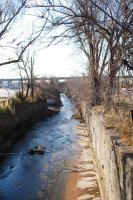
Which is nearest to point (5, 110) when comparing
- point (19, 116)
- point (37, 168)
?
point (19, 116)

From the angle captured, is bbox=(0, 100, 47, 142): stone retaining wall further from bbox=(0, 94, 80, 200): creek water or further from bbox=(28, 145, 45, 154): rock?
bbox=(28, 145, 45, 154): rock

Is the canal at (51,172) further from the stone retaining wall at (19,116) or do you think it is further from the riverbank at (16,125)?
the stone retaining wall at (19,116)

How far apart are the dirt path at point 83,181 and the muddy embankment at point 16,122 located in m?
5.47

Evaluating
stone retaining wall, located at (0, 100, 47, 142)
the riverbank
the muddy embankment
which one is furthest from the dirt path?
stone retaining wall, located at (0, 100, 47, 142)

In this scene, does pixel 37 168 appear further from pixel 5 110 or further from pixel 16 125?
pixel 16 125

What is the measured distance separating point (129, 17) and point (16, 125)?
24703 mm

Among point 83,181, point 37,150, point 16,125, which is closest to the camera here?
point 83,181

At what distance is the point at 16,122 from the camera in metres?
31.4

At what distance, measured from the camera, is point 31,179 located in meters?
15.6

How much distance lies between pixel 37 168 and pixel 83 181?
3.18m

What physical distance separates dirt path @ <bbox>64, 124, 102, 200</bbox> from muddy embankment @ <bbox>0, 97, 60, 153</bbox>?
5467mm

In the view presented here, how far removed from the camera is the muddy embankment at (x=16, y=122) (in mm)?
24208

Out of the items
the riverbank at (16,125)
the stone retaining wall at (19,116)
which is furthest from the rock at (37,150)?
the stone retaining wall at (19,116)

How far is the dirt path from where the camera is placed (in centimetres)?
1327
